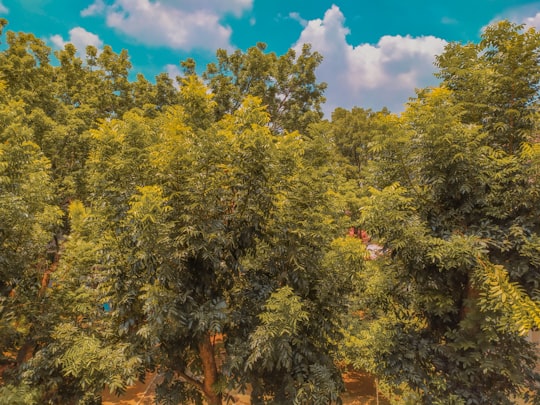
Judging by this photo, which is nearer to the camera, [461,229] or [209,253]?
[209,253]

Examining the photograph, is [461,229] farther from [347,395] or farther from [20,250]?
[347,395]

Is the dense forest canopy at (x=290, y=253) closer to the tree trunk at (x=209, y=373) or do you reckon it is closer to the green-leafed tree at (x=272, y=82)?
the tree trunk at (x=209, y=373)

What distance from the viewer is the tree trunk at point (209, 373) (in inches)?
137

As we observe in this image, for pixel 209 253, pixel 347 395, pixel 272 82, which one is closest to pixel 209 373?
pixel 209 253

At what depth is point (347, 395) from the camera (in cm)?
718

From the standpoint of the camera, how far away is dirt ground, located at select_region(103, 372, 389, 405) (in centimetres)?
669

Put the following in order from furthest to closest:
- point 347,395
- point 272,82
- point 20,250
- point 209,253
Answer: point 272,82
point 347,395
point 20,250
point 209,253

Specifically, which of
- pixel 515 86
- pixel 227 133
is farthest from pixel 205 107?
pixel 515 86

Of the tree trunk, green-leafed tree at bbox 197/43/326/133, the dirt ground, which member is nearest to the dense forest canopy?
the tree trunk

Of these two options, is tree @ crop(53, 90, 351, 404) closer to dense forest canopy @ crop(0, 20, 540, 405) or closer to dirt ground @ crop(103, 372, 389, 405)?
dense forest canopy @ crop(0, 20, 540, 405)

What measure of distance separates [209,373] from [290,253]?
1.76 meters

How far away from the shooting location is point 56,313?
13.4 ft

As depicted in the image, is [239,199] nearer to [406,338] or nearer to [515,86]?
[406,338]

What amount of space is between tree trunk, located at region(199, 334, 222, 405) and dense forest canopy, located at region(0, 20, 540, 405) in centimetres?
2
